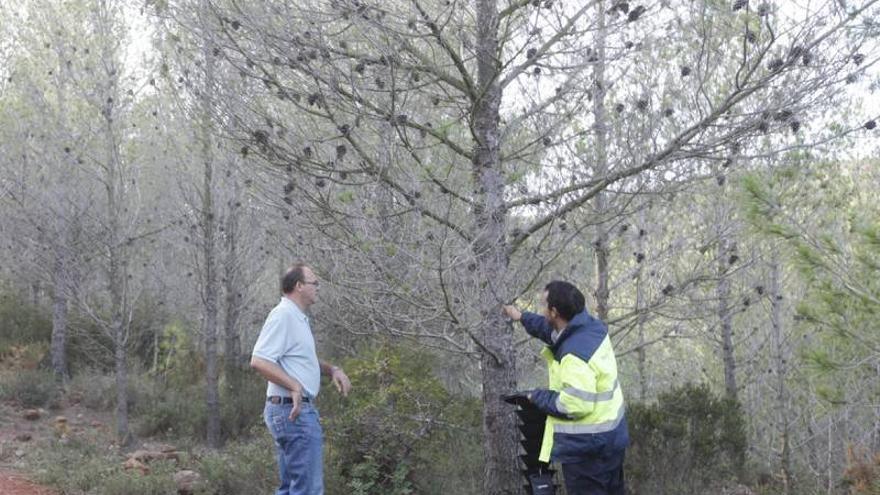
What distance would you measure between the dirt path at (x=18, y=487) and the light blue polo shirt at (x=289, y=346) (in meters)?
4.63

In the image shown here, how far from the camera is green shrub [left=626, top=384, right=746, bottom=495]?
7.72 metres

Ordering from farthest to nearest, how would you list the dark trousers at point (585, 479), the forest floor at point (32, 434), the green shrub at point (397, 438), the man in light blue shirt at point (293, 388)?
the forest floor at point (32, 434)
the green shrub at point (397, 438)
the man in light blue shirt at point (293, 388)
the dark trousers at point (585, 479)

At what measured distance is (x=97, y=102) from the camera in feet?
36.7

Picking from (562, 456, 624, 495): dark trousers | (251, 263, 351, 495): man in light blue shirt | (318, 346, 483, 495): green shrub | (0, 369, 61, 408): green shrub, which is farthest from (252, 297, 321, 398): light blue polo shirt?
(0, 369, 61, 408): green shrub

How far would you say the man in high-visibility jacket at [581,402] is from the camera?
425cm

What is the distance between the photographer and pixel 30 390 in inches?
569

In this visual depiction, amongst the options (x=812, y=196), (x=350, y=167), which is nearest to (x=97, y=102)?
(x=350, y=167)

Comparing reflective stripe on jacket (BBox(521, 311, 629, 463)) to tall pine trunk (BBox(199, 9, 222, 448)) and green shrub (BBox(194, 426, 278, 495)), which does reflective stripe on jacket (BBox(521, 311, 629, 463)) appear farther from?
tall pine trunk (BBox(199, 9, 222, 448))

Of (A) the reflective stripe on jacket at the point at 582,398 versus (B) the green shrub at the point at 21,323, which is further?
(B) the green shrub at the point at 21,323

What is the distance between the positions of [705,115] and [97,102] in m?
8.67

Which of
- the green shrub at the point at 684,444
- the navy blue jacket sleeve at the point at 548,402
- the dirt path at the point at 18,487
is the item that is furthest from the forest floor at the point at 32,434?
the navy blue jacket sleeve at the point at 548,402

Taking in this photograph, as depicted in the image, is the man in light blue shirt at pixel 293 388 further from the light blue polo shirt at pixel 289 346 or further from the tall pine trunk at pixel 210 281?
the tall pine trunk at pixel 210 281

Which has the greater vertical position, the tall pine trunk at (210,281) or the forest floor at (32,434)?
the tall pine trunk at (210,281)

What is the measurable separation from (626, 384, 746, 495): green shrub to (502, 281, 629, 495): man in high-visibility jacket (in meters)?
3.40
